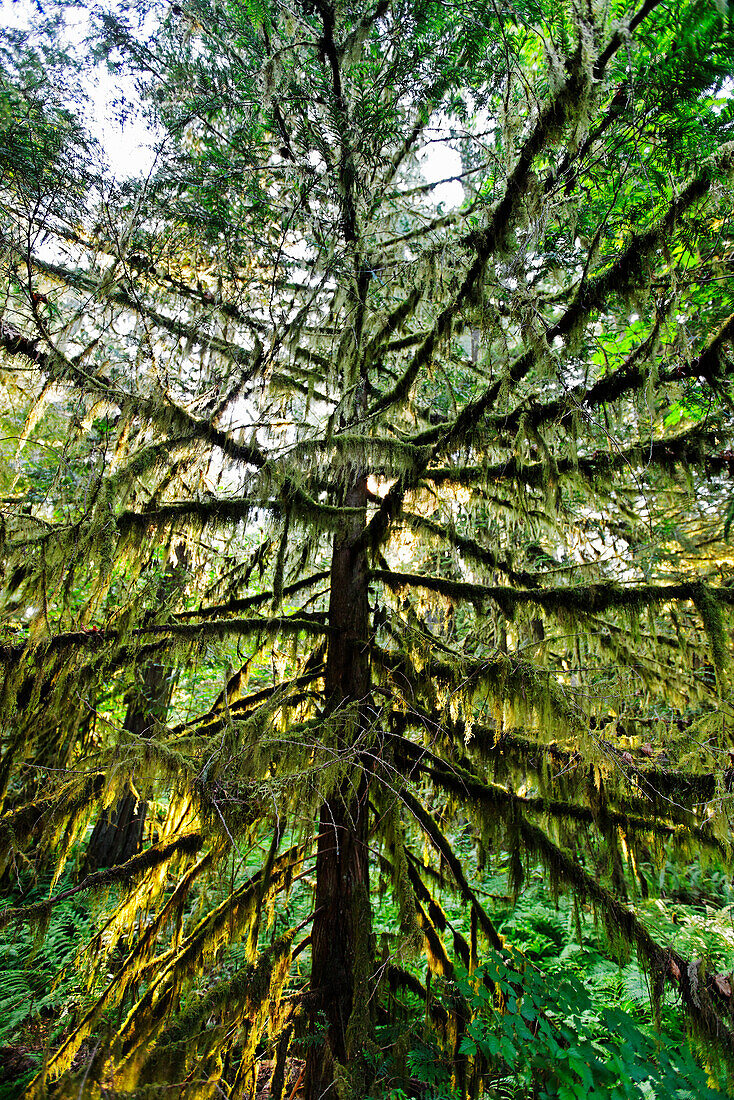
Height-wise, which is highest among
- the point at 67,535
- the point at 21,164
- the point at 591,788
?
the point at 21,164

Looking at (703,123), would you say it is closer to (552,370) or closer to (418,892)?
(552,370)

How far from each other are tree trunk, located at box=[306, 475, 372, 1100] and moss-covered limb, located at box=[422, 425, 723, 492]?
1.21m

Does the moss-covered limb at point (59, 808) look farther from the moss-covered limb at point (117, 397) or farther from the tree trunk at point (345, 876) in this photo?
the moss-covered limb at point (117, 397)

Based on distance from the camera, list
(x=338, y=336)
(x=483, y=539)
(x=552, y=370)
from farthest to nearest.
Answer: (x=483, y=539), (x=338, y=336), (x=552, y=370)

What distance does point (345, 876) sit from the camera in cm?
363

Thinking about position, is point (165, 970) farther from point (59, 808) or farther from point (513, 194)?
point (513, 194)

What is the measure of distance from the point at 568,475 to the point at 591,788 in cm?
207

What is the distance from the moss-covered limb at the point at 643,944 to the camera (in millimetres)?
2393

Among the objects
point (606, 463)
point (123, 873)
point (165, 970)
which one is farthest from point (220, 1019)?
point (606, 463)

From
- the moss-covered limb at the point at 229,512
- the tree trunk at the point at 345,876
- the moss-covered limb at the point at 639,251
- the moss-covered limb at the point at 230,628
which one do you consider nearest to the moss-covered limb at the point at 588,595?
the tree trunk at the point at 345,876

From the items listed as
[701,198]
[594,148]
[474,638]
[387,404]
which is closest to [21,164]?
[387,404]

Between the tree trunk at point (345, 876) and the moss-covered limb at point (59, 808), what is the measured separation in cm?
140

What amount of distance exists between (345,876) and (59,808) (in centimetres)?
204

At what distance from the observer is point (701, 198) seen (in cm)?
234
